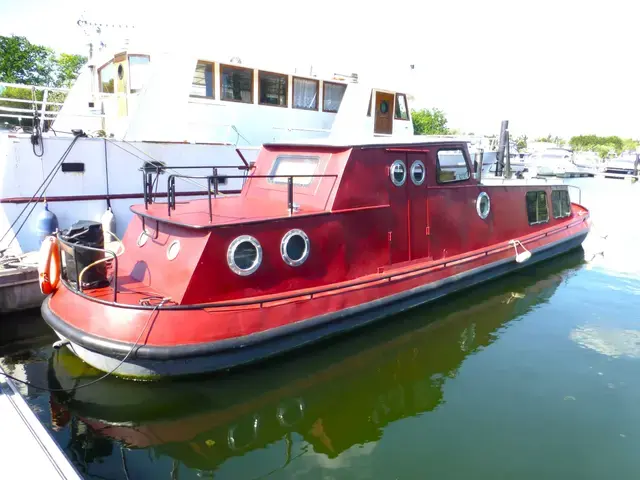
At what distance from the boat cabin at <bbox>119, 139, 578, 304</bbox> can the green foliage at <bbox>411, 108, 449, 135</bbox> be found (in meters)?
31.6

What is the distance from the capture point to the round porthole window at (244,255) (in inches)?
203

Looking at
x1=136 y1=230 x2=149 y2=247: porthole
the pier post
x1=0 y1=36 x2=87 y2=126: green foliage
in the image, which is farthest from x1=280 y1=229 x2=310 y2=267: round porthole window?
x1=0 y1=36 x2=87 y2=126: green foliage

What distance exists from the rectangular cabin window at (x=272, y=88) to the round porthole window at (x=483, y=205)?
5.83 meters

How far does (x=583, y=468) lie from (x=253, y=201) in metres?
4.87

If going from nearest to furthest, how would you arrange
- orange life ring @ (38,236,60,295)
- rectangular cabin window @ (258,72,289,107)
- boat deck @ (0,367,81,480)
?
boat deck @ (0,367,81,480) → orange life ring @ (38,236,60,295) → rectangular cabin window @ (258,72,289,107)

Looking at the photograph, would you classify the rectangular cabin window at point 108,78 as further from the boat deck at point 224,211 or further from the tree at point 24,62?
the tree at point 24,62

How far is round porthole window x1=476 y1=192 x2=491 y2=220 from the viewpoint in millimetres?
7965

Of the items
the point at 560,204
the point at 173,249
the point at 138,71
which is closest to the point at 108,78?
the point at 138,71

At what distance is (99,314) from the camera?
16.1 ft

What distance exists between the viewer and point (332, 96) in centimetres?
1266

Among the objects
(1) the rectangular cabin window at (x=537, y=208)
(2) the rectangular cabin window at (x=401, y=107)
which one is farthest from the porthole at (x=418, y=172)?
(2) the rectangular cabin window at (x=401, y=107)

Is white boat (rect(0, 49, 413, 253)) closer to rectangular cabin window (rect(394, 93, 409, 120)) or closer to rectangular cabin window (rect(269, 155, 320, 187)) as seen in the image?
rectangular cabin window (rect(394, 93, 409, 120))

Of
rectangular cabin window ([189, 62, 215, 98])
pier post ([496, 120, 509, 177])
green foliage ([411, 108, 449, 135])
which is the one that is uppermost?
green foliage ([411, 108, 449, 135])

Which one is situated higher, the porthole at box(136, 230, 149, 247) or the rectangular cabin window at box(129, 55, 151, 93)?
the rectangular cabin window at box(129, 55, 151, 93)
